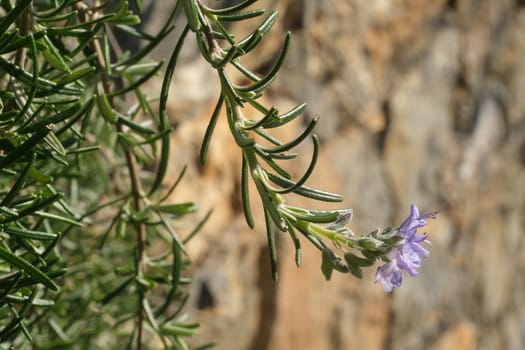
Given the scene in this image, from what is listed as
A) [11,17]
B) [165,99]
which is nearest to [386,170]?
[165,99]

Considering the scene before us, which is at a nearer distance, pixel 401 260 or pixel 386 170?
pixel 401 260

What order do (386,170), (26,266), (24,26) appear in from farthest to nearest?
(386,170) → (24,26) → (26,266)

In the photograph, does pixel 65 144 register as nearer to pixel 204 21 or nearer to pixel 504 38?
pixel 204 21

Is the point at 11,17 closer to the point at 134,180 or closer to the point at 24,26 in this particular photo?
the point at 24,26

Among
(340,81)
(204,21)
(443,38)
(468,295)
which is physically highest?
(443,38)

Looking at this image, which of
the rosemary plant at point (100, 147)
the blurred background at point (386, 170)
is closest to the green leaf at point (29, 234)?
the rosemary plant at point (100, 147)

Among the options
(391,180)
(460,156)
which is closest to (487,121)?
(460,156)

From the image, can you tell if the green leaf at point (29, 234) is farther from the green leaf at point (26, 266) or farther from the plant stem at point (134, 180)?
the plant stem at point (134, 180)

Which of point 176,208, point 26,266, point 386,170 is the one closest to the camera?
point 26,266
